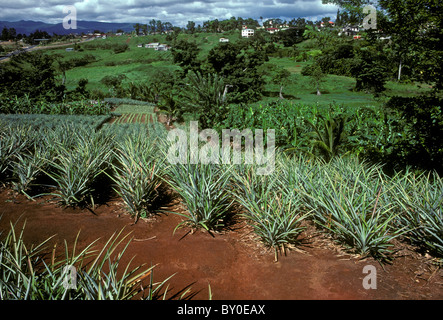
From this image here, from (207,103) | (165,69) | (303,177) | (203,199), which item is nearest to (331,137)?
(303,177)

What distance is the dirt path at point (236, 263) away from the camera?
278 centimetres

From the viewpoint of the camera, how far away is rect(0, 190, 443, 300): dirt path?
2.78 m

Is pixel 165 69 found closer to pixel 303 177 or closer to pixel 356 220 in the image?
pixel 303 177

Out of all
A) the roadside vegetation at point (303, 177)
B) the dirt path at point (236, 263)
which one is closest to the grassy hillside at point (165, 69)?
the roadside vegetation at point (303, 177)

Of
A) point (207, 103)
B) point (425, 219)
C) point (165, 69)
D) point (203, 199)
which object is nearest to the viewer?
point (425, 219)

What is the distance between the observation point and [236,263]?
324 cm

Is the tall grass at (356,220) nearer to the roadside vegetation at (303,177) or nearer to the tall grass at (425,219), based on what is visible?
the roadside vegetation at (303,177)

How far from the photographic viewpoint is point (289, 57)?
64.9 meters

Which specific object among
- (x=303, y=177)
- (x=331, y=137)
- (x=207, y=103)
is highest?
(x=207, y=103)

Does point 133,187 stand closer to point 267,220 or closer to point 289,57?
point 267,220

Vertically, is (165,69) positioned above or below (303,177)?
above

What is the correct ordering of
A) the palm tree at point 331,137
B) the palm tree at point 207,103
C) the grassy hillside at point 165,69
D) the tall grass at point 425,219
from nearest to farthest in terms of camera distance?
1. the tall grass at point 425,219
2. the palm tree at point 331,137
3. the palm tree at point 207,103
4. the grassy hillside at point 165,69

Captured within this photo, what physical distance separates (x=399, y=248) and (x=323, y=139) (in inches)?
151
